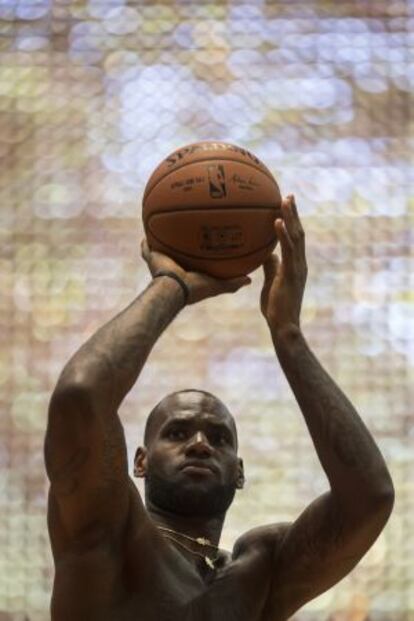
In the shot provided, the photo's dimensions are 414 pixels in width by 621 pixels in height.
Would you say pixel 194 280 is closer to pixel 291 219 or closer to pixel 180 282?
pixel 180 282

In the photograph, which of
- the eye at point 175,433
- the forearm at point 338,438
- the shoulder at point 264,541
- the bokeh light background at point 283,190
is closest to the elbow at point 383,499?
the forearm at point 338,438

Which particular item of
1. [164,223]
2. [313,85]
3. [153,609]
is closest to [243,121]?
[313,85]

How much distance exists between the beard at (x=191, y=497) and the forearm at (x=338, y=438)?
0.16m

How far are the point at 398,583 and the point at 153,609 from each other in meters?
1.51

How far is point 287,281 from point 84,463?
470mm

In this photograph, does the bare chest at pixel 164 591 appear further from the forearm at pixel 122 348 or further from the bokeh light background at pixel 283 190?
the bokeh light background at pixel 283 190

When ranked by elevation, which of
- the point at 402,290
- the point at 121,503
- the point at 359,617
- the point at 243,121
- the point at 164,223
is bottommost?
the point at 359,617

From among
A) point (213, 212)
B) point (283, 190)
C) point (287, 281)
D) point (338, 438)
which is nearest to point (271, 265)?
point (287, 281)

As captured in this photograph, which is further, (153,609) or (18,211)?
(18,211)

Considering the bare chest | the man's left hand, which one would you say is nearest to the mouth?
the bare chest

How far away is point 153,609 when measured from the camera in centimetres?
A: 231

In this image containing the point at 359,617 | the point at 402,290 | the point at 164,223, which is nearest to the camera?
the point at 164,223

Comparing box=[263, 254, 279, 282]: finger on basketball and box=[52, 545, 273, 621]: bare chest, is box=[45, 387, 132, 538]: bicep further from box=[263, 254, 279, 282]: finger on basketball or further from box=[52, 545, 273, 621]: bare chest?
box=[263, 254, 279, 282]: finger on basketball

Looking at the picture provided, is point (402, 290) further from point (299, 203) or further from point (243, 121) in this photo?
point (243, 121)
